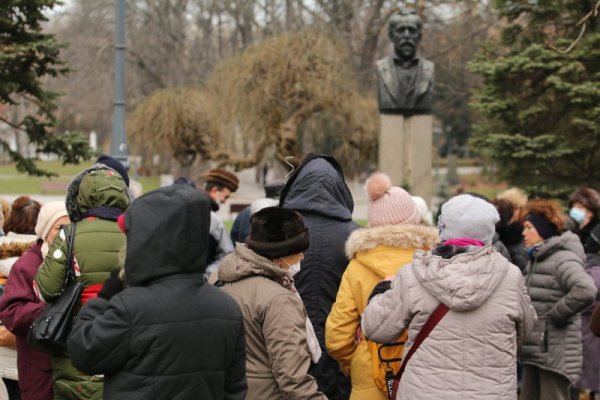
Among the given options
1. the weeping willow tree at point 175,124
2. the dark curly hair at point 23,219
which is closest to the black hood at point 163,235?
the dark curly hair at point 23,219

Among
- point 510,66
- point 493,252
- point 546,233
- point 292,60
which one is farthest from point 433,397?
point 292,60

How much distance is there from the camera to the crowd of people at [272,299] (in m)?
3.47

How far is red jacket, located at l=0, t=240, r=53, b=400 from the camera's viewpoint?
185 inches

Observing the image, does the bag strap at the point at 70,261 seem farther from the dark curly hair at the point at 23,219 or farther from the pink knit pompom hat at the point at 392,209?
the dark curly hair at the point at 23,219

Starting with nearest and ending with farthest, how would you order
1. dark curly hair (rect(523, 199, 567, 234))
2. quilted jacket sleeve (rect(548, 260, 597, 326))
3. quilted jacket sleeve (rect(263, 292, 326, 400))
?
quilted jacket sleeve (rect(263, 292, 326, 400)) → quilted jacket sleeve (rect(548, 260, 597, 326)) → dark curly hair (rect(523, 199, 567, 234))

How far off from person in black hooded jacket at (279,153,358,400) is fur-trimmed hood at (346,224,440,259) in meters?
0.52

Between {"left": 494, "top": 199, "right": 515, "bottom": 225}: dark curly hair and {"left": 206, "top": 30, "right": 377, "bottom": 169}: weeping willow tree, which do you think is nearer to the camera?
{"left": 494, "top": 199, "right": 515, "bottom": 225}: dark curly hair

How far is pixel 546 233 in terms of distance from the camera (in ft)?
23.6

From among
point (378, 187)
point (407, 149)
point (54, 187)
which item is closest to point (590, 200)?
point (378, 187)

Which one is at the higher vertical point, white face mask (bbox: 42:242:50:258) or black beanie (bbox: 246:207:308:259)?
black beanie (bbox: 246:207:308:259)

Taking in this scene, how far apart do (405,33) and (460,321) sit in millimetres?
11173

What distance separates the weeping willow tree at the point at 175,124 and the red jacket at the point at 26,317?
1955 centimetres

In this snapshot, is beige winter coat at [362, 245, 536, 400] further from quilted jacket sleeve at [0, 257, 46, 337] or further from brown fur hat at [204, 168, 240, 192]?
brown fur hat at [204, 168, 240, 192]

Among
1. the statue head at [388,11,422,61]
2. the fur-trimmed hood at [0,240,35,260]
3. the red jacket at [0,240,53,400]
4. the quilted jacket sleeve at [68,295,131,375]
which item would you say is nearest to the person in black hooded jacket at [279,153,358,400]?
the red jacket at [0,240,53,400]
